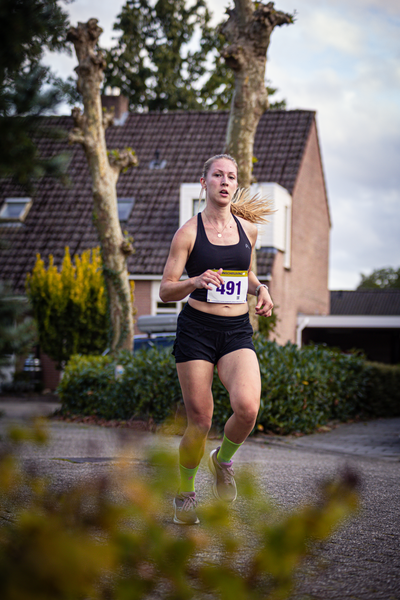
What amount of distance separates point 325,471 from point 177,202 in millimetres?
17543

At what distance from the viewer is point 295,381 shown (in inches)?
396

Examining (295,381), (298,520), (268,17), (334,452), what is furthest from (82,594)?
(268,17)

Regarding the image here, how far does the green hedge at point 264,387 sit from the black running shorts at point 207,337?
5.38 metres

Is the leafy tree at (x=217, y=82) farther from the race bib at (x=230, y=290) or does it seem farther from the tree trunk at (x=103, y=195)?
the race bib at (x=230, y=290)

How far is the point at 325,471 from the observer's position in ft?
20.0

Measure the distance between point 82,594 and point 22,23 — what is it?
1.12 m

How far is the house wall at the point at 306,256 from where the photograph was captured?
74.9 feet

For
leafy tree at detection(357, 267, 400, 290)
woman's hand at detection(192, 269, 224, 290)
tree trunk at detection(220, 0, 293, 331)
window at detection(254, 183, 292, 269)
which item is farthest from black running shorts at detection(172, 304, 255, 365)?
leafy tree at detection(357, 267, 400, 290)

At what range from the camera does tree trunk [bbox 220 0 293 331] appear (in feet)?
36.1

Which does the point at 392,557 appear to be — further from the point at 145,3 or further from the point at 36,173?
the point at 145,3

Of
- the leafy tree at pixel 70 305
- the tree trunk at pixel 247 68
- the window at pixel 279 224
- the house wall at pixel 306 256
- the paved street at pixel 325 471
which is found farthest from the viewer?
the house wall at pixel 306 256

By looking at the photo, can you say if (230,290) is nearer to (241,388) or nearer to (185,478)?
(241,388)

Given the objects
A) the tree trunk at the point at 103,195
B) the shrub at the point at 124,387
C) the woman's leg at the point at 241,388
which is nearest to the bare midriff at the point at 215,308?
the woman's leg at the point at 241,388

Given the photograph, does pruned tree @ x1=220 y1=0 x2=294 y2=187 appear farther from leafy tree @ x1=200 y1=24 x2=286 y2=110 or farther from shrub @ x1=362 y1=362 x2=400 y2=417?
leafy tree @ x1=200 y1=24 x2=286 y2=110
